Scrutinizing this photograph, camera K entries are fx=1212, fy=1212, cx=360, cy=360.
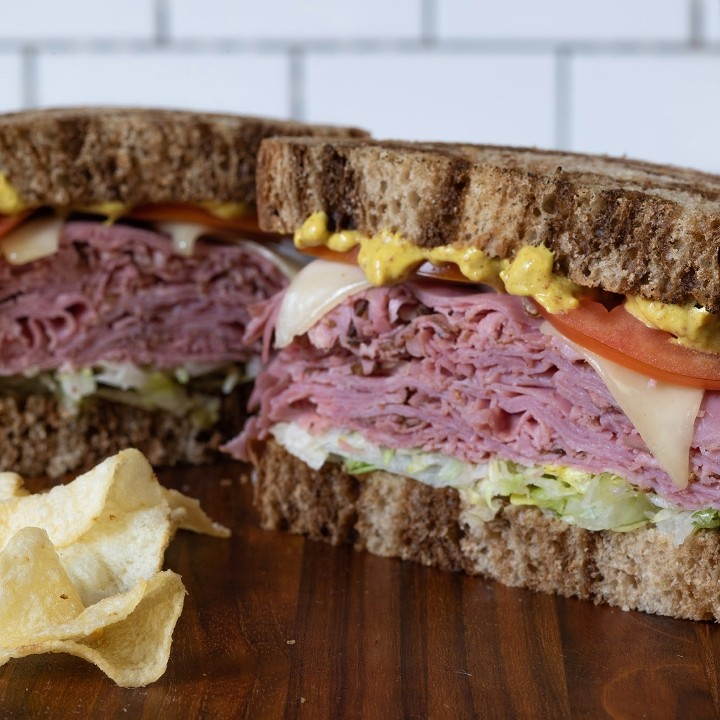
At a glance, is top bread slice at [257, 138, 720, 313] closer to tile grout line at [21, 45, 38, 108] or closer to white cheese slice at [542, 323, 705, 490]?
white cheese slice at [542, 323, 705, 490]

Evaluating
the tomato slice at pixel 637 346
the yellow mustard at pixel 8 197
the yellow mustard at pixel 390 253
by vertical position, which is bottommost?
the tomato slice at pixel 637 346

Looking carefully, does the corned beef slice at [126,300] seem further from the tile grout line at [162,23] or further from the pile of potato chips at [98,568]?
the tile grout line at [162,23]

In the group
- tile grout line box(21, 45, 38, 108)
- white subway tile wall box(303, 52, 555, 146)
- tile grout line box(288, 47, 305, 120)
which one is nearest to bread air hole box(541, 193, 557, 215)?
white subway tile wall box(303, 52, 555, 146)

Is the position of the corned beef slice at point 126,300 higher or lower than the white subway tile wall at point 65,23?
lower

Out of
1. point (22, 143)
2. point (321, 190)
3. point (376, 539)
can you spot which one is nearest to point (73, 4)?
point (22, 143)

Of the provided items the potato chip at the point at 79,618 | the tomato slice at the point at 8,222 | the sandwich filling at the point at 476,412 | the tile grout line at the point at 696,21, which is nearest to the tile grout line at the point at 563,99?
the tile grout line at the point at 696,21

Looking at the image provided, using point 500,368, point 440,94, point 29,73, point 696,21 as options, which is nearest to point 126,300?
point 500,368

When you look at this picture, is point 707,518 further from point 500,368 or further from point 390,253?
point 390,253
